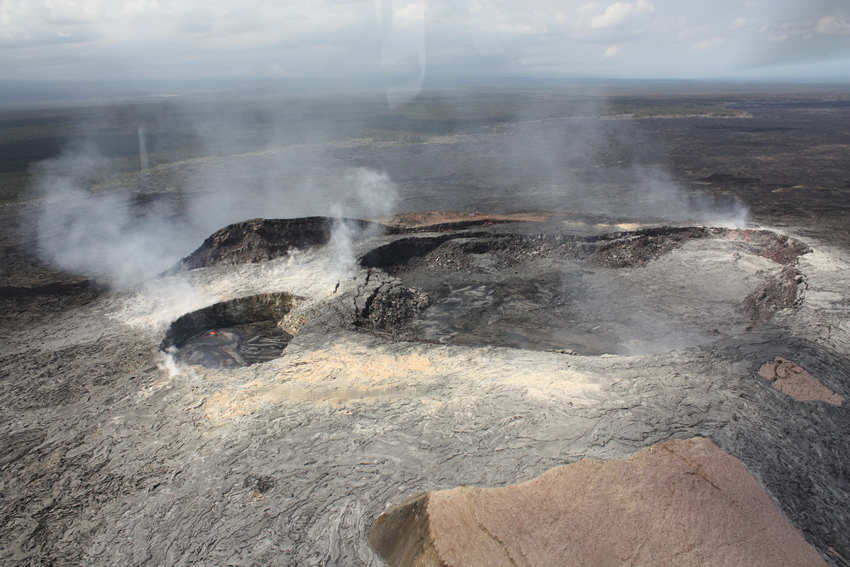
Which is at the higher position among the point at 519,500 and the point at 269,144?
the point at 269,144

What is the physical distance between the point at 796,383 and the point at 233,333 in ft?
27.5

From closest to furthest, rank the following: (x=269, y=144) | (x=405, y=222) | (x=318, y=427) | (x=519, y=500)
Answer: (x=519, y=500) < (x=318, y=427) < (x=405, y=222) < (x=269, y=144)

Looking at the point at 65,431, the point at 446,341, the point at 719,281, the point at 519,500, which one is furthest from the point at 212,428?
the point at 719,281

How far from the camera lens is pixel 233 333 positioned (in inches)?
359

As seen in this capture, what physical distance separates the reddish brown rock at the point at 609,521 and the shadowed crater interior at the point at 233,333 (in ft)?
16.0

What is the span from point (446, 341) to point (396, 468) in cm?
387

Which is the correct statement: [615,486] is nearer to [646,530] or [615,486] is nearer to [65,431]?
[646,530]

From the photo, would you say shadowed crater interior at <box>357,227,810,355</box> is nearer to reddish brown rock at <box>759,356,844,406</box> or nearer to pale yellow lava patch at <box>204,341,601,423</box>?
pale yellow lava patch at <box>204,341,601,423</box>

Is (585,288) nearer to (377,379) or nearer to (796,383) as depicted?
(796,383)

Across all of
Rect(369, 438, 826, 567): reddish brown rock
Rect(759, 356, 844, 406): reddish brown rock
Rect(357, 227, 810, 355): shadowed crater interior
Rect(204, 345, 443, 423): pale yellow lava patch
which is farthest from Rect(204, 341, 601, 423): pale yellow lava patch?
Rect(759, 356, 844, 406): reddish brown rock

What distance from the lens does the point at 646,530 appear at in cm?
381

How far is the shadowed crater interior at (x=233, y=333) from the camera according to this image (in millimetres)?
8250

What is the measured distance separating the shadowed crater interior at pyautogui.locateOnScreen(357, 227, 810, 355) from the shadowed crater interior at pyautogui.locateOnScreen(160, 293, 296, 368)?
169 centimetres

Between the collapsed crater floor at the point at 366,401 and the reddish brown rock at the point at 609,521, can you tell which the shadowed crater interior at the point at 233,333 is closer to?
the collapsed crater floor at the point at 366,401
